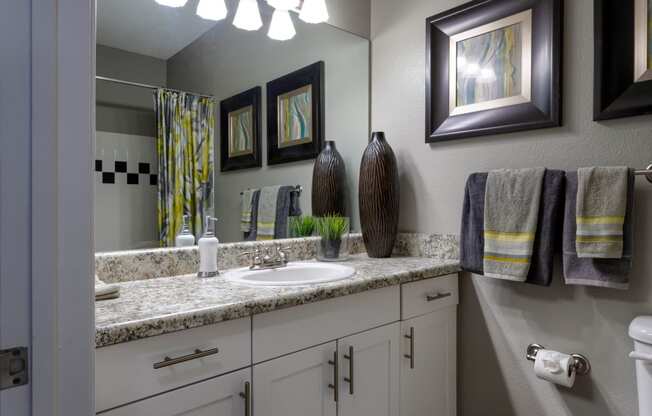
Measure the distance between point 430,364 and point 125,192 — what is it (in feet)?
4.12

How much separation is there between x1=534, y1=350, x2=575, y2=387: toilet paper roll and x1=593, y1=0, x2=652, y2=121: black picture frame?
80 cm

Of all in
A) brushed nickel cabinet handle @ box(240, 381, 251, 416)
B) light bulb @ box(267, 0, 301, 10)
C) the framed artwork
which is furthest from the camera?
light bulb @ box(267, 0, 301, 10)

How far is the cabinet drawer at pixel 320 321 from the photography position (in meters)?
1.00

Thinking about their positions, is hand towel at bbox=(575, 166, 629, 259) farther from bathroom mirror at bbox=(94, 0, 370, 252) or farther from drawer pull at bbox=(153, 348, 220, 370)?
drawer pull at bbox=(153, 348, 220, 370)

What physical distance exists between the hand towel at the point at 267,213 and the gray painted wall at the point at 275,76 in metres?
0.04

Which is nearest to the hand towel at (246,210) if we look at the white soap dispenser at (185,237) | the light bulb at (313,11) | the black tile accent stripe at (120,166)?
the white soap dispenser at (185,237)

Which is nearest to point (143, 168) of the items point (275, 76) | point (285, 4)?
point (275, 76)

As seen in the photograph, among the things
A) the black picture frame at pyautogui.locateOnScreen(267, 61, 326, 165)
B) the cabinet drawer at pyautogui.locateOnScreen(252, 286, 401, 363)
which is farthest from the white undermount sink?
the black picture frame at pyautogui.locateOnScreen(267, 61, 326, 165)

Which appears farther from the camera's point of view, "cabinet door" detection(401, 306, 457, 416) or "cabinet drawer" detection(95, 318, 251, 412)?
"cabinet door" detection(401, 306, 457, 416)

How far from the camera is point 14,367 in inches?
18.3

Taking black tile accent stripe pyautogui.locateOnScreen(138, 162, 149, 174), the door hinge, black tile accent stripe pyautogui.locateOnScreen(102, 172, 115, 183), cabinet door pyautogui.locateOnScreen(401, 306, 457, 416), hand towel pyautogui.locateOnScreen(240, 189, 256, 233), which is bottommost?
cabinet door pyautogui.locateOnScreen(401, 306, 457, 416)

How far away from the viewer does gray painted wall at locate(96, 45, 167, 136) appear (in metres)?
1.25

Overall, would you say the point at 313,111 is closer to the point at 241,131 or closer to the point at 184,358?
the point at 241,131

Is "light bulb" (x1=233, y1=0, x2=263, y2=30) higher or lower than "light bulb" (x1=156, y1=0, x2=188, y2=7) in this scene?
higher
